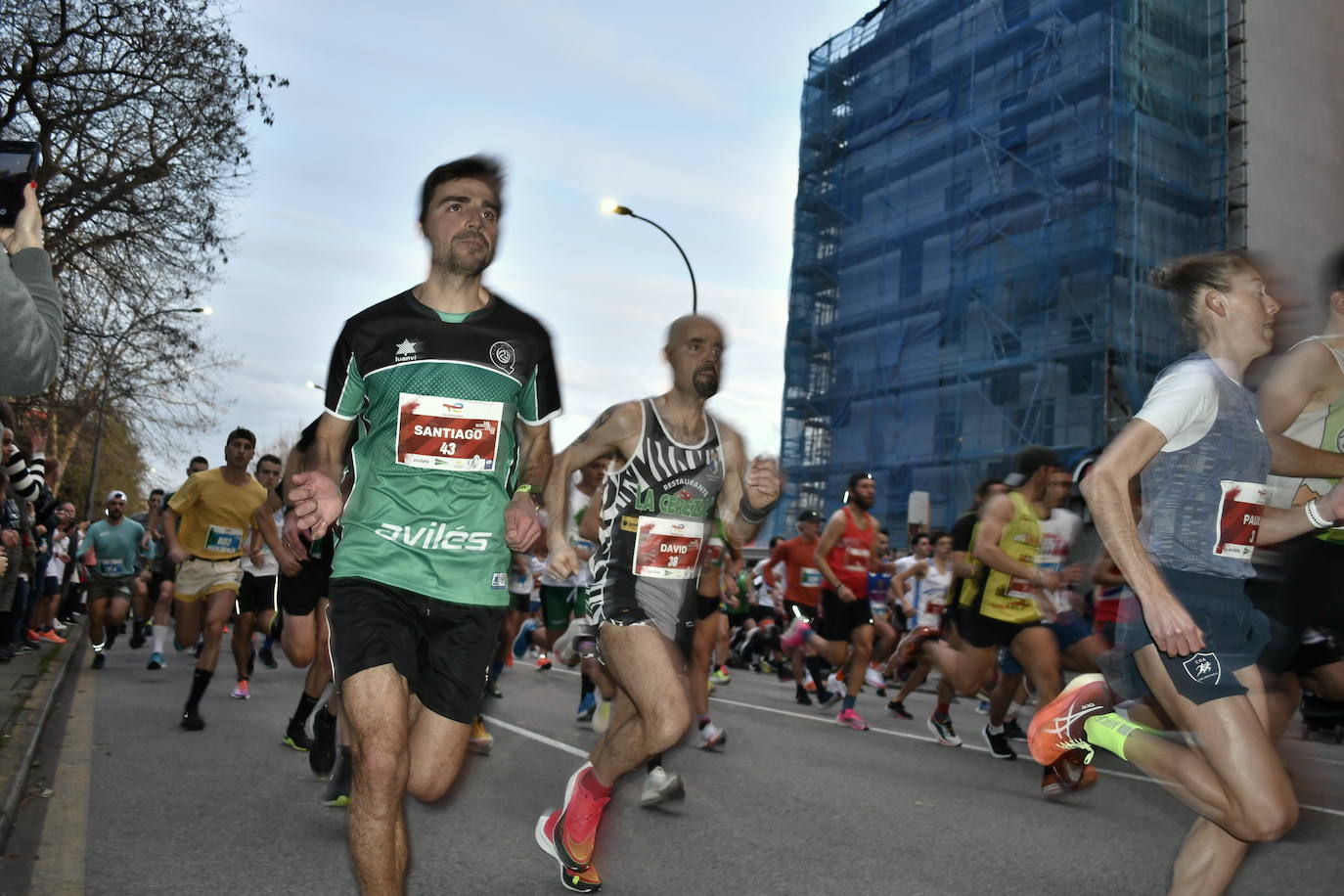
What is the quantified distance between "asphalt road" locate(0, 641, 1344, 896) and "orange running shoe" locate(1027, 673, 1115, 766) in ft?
2.75

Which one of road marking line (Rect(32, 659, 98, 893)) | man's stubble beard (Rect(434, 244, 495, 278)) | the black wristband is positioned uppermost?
man's stubble beard (Rect(434, 244, 495, 278))

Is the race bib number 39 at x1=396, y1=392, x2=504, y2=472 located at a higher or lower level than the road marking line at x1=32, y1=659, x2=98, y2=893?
higher

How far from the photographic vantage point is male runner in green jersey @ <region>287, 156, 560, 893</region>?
3.45 m

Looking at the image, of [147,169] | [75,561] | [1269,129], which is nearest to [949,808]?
[75,561]

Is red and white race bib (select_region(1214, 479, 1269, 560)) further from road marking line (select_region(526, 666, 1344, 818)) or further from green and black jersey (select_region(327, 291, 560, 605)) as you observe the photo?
road marking line (select_region(526, 666, 1344, 818))

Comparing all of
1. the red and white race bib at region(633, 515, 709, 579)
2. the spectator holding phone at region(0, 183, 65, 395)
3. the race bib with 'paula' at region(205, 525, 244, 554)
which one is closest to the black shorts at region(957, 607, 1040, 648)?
the red and white race bib at region(633, 515, 709, 579)

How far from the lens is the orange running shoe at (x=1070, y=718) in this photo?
420cm

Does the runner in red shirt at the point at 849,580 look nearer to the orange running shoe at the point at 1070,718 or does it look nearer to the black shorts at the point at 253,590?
the black shorts at the point at 253,590

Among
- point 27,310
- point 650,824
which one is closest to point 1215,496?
point 27,310

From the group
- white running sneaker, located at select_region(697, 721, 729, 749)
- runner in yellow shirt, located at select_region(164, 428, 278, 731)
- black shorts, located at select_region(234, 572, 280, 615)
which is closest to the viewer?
white running sneaker, located at select_region(697, 721, 729, 749)

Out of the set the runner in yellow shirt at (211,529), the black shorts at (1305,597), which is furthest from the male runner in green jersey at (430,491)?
the runner in yellow shirt at (211,529)

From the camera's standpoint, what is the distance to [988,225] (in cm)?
3666

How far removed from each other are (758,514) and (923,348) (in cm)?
3475

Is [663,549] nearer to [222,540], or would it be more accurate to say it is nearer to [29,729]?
[29,729]
